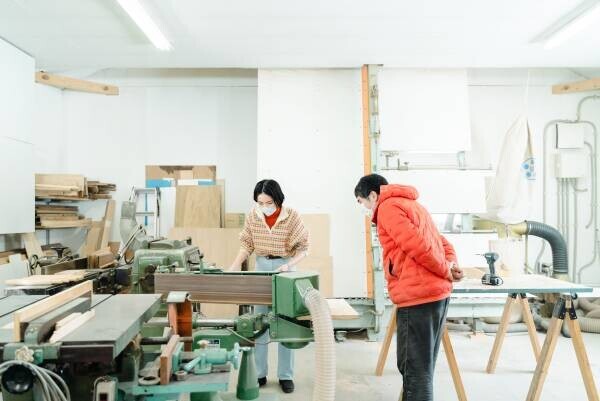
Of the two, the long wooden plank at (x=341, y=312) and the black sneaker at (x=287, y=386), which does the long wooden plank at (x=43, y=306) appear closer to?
the long wooden plank at (x=341, y=312)

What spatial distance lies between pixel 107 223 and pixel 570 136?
5281 mm

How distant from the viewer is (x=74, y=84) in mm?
4676

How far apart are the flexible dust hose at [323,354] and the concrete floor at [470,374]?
5.22 ft

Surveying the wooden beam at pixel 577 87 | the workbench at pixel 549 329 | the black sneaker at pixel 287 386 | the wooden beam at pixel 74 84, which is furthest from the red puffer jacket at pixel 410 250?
the wooden beam at pixel 74 84

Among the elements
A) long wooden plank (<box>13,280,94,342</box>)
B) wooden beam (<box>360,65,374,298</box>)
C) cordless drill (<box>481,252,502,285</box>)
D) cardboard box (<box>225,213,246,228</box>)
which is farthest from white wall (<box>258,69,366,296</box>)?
long wooden plank (<box>13,280,94,342</box>)

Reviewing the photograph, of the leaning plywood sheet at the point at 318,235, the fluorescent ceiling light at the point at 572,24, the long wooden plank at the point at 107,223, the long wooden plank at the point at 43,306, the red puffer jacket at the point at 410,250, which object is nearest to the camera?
the long wooden plank at the point at 43,306

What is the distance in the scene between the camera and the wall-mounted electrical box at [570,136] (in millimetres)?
4793

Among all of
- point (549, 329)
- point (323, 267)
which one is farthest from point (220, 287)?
point (323, 267)

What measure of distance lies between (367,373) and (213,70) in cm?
362

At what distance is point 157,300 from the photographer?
160 centimetres

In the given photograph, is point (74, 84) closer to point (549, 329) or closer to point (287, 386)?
point (287, 386)

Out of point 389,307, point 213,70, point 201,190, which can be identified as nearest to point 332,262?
point 389,307

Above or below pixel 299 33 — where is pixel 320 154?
below

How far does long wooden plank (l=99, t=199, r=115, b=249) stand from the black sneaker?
277 cm
